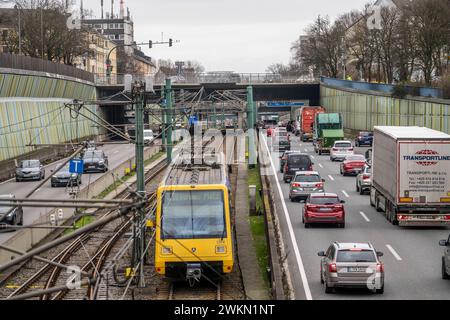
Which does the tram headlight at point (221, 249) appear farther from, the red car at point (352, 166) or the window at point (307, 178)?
the red car at point (352, 166)

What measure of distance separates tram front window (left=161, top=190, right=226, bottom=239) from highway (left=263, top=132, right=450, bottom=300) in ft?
8.48

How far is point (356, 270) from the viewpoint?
76.2 ft

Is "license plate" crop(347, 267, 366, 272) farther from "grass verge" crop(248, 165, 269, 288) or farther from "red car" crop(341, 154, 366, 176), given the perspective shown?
"red car" crop(341, 154, 366, 176)

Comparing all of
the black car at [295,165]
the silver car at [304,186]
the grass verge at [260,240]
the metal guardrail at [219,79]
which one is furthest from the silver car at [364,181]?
the metal guardrail at [219,79]

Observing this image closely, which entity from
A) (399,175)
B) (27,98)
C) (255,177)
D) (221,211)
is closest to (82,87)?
(27,98)

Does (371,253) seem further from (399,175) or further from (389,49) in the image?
(389,49)

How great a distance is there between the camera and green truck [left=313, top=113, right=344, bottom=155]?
3017 inches

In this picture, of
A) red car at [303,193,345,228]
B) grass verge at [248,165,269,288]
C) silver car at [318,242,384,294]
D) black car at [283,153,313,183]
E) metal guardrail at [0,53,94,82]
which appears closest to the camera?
silver car at [318,242,384,294]

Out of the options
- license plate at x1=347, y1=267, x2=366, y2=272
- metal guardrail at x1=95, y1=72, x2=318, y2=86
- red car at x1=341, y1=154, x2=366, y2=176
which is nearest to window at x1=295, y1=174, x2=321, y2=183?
red car at x1=341, y1=154, x2=366, y2=176

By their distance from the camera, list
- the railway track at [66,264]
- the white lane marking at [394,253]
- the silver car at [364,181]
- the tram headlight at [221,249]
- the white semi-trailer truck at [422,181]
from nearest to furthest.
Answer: the tram headlight at [221,249] → the railway track at [66,264] → the white lane marking at [394,253] → the white semi-trailer truck at [422,181] → the silver car at [364,181]

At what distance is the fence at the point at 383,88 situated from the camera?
7269cm

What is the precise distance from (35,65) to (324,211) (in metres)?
42.4

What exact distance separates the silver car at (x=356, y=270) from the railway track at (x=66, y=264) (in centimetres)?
507

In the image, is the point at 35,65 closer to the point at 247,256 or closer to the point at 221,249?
the point at 247,256
